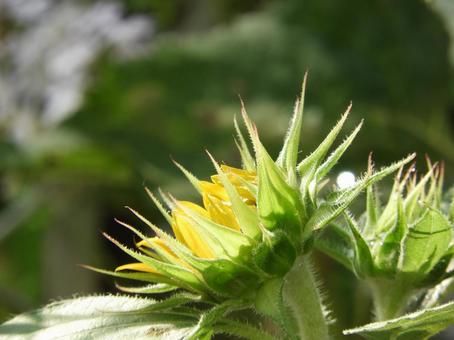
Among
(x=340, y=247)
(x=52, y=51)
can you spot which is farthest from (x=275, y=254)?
(x=52, y=51)

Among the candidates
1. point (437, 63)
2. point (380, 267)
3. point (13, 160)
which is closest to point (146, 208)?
point (13, 160)

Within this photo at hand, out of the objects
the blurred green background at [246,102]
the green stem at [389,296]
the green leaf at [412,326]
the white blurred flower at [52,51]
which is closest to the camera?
the green leaf at [412,326]

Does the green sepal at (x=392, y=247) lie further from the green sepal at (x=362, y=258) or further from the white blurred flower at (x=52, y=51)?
the white blurred flower at (x=52, y=51)

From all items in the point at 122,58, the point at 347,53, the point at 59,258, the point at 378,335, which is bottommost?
the point at 378,335

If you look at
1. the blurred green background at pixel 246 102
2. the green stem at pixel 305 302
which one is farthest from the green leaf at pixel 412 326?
the blurred green background at pixel 246 102

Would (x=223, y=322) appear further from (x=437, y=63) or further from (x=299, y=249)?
(x=437, y=63)

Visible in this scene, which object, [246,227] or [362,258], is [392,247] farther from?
[246,227]

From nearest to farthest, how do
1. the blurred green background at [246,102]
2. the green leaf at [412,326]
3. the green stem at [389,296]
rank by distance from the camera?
the green leaf at [412,326] → the green stem at [389,296] → the blurred green background at [246,102]

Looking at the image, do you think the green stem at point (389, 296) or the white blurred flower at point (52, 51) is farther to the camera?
the white blurred flower at point (52, 51)
